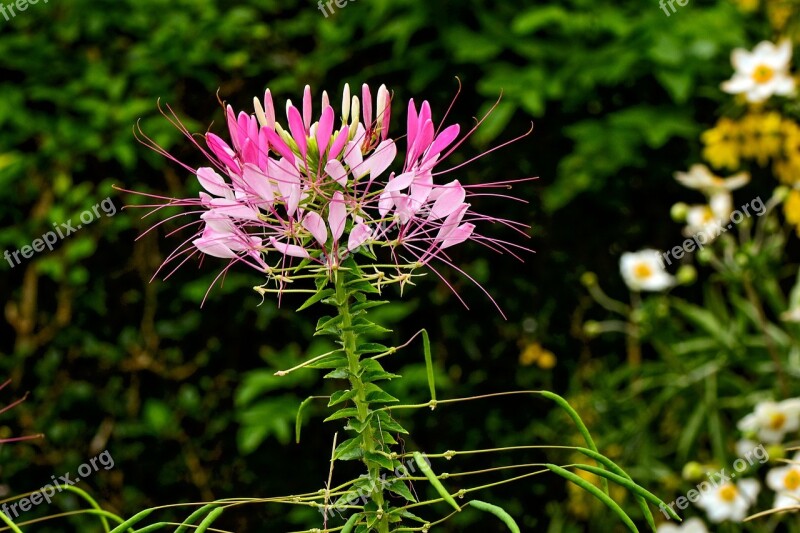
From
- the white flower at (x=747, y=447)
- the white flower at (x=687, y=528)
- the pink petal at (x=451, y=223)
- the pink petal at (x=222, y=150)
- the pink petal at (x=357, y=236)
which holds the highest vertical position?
the pink petal at (x=222, y=150)

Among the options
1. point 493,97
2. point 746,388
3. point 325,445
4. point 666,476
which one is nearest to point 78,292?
point 325,445

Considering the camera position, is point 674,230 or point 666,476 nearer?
point 666,476

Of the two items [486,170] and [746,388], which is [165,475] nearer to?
[486,170]

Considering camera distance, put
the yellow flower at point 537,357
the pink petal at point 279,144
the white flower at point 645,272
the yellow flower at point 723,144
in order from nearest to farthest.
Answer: the pink petal at point 279,144, the yellow flower at point 723,144, the white flower at point 645,272, the yellow flower at point 537,357

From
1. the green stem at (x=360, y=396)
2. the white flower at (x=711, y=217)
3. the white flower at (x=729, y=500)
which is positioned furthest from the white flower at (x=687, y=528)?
the green stem at (x=360, y=396)
